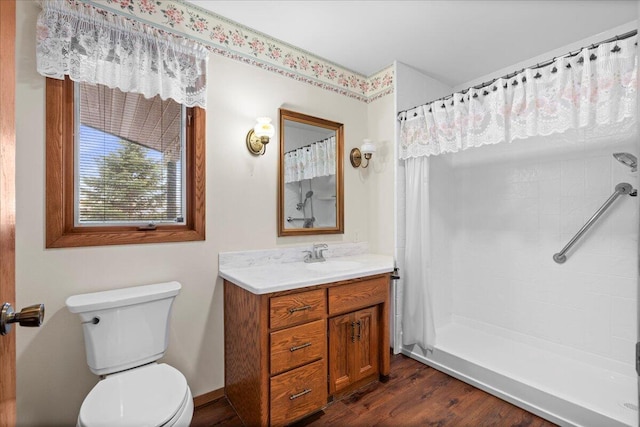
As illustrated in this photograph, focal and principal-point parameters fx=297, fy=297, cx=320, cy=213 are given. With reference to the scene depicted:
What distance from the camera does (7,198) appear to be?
2.08 feet

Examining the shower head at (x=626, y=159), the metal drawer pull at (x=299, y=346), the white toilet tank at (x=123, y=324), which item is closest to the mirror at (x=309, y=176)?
the metal drawer pull at (x=299, y=346)

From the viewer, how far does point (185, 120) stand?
6.17 ft

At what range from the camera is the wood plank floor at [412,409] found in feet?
5.58

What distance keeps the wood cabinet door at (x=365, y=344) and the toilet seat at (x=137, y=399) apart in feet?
3.47

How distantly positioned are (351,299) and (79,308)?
141cm

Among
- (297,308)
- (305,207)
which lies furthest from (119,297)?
(305,207)

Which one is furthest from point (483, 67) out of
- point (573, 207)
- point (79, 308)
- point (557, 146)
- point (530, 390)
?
point (79, 308)

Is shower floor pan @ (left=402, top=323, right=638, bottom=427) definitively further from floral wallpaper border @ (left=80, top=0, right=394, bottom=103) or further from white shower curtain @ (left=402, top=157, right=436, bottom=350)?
floral wallpaper border @ (left=80, top=0, right=394, bottom=103)

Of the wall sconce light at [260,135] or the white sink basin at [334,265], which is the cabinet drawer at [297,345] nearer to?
the white sink basin at [334,265]

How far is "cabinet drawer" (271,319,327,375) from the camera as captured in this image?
5.12 ft

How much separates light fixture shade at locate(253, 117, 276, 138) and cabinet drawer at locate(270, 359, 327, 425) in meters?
1.46

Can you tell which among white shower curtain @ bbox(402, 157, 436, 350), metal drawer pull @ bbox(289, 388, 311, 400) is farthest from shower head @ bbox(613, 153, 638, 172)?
metal drawer pull @ bbox(289, 388, 311, 400)

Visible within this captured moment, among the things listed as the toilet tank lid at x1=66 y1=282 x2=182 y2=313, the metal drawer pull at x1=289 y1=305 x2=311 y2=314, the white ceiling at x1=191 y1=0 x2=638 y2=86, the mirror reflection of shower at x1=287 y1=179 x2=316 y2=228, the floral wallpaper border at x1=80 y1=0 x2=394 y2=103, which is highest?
the white ceiling at x1=191 y1=0 x2=638 y2=86

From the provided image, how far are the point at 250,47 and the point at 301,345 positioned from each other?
198cm
